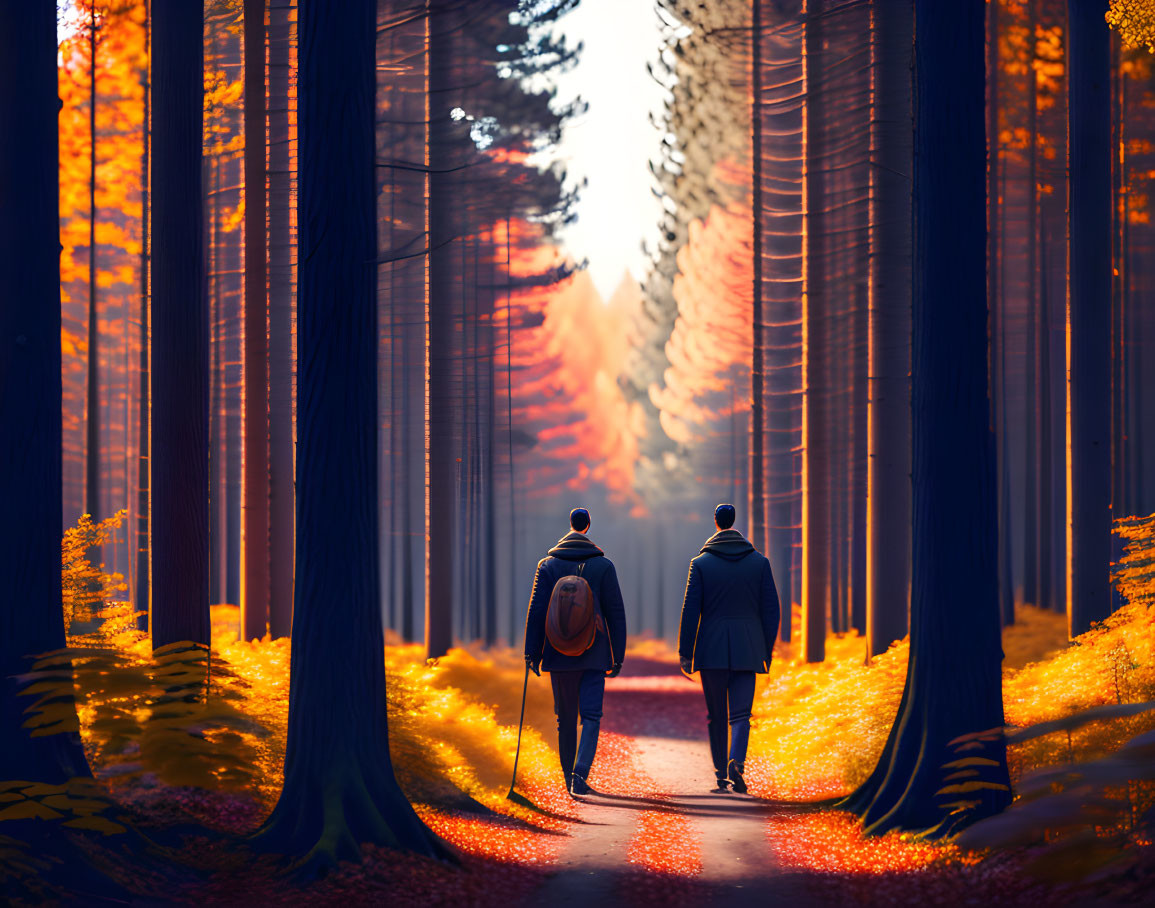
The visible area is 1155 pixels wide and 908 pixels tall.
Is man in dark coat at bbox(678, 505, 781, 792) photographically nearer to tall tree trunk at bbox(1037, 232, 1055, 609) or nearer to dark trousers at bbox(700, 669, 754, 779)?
dark trousers at bbox(700, 669, 754, 779)

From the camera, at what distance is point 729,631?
10.8 metres

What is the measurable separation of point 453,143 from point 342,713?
12042 mm

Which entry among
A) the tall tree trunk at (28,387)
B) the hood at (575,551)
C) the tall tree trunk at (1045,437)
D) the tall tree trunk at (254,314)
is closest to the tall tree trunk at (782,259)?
the tall tree trunk at (1045,437)

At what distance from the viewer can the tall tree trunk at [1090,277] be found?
1374cm

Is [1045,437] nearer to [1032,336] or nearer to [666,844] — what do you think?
[1032,336]

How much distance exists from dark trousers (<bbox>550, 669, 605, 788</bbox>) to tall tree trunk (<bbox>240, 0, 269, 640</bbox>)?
7.88m

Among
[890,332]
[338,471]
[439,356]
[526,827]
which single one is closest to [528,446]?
[439,356]

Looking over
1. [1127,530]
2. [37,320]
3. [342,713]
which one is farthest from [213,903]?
[1127,530]

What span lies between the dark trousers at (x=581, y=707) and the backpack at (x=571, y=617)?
0.37 meters

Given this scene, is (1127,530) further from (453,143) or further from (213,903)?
(453,143)

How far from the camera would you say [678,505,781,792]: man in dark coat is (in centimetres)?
1077

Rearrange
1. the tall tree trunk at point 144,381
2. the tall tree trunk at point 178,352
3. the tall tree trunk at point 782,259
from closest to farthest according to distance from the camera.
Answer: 1. the tall tree trunk at point 178,352
2. the tall tree trunk at point 144,381
3. the tall tree trunk at point 782,259

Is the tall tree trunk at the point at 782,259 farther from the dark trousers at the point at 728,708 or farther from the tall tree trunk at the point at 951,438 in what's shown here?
the tall tree trunk at the point at 951,438

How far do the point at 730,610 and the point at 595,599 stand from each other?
1.47 m
